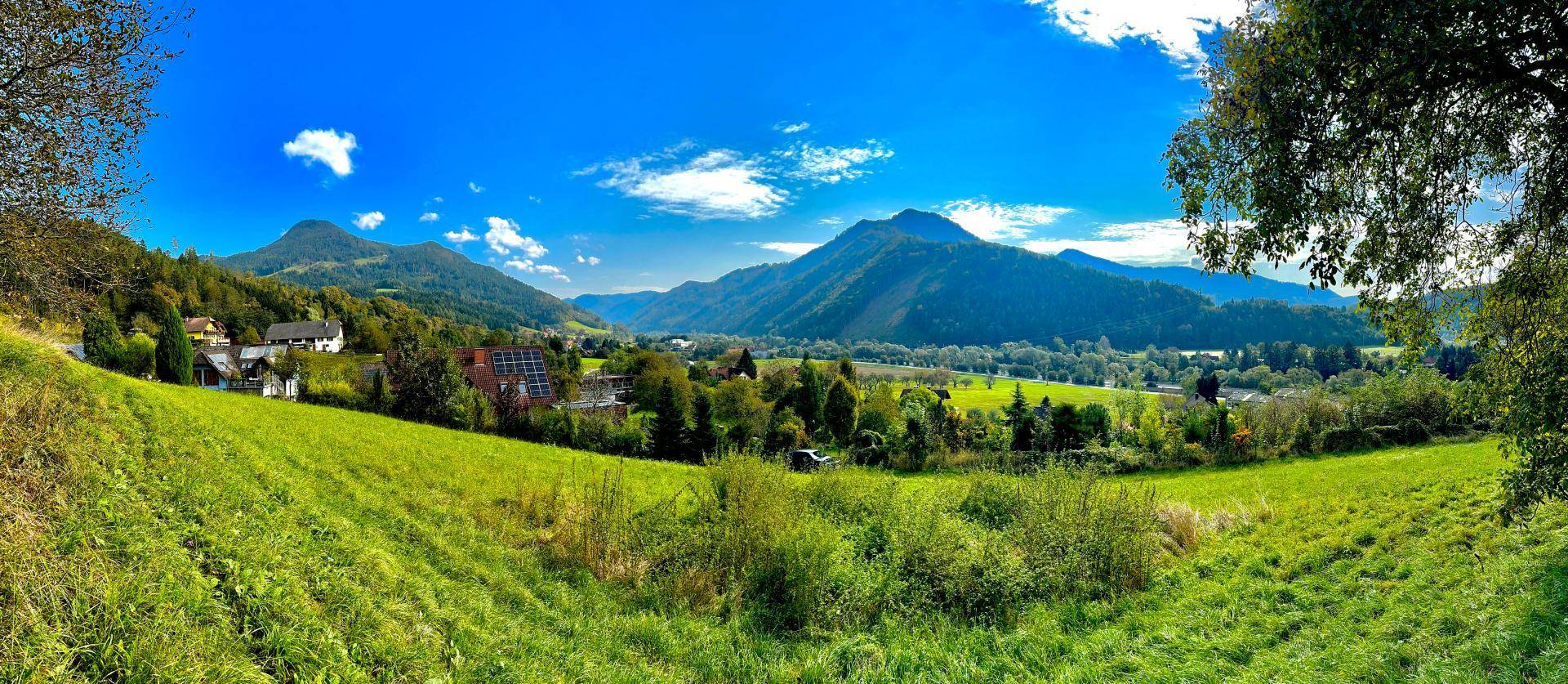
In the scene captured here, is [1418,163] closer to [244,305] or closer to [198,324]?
[198,324]

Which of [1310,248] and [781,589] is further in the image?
[781,589]

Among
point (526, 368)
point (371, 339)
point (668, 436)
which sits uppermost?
point (371, 339)

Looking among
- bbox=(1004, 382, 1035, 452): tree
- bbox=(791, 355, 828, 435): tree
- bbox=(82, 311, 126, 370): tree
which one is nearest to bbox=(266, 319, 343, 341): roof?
bbox=(82, 311, 126, 370): tree

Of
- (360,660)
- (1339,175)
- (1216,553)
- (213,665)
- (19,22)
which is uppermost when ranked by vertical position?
(19,22)

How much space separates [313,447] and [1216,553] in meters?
16.6

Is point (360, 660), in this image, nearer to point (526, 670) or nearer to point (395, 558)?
point (526, 670)

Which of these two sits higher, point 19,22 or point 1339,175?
point 19,22

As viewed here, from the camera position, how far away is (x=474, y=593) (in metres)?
6.21

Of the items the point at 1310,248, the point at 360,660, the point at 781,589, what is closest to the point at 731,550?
the point at 781,589

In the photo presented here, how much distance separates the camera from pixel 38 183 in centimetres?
694

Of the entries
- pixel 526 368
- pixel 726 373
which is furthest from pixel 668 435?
pixel 726 373

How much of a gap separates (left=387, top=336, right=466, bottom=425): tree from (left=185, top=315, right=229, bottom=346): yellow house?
67586 mm

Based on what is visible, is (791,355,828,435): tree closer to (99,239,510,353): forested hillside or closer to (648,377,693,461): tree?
(648,377,693,461): tree

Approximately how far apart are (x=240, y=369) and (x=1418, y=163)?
69.6m
